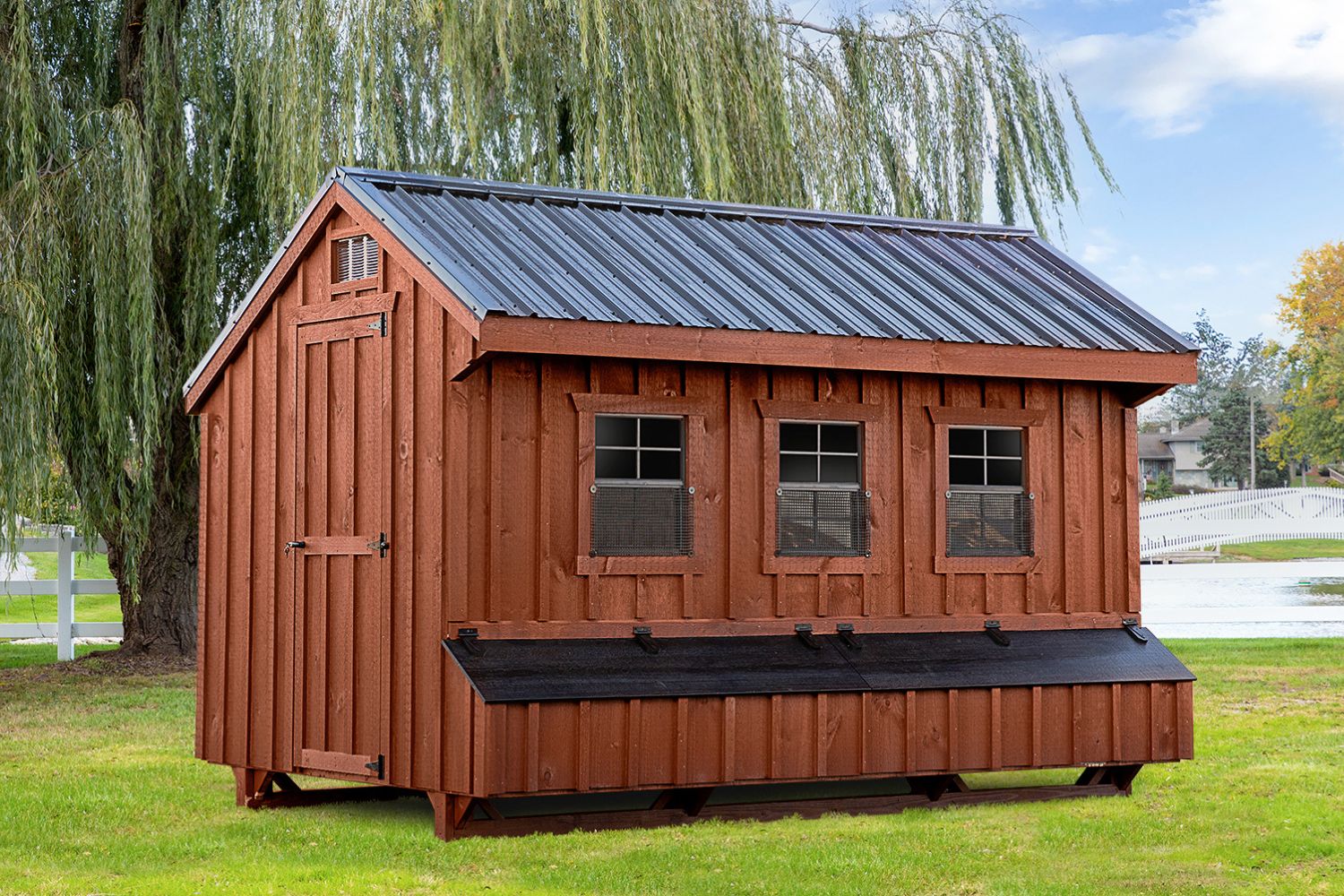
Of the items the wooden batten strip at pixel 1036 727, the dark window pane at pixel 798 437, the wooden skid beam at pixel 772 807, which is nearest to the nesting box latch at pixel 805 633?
the wooden skid beam at pixel 772 807

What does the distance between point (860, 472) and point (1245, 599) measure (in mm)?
24036

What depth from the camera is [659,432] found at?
34.3ft

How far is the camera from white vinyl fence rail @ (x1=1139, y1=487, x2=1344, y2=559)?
54031 mm

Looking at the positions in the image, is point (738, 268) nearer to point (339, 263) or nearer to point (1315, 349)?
point (339, 263)

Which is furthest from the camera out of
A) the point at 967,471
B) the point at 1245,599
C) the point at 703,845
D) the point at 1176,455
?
the point at 1176,455

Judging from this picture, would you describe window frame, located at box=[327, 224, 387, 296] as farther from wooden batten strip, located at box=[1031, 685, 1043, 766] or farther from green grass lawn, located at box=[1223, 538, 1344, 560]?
green grass lawn, located at box=[1223, 538, 1344, 560]

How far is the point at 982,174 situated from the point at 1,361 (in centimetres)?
1097

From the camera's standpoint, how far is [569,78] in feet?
56.6

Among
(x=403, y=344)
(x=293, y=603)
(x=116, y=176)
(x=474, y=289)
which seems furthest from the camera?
(x=116, y=176)

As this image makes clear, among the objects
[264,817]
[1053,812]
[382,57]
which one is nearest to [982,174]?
[382,57]

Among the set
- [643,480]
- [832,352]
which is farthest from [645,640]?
[832,352]

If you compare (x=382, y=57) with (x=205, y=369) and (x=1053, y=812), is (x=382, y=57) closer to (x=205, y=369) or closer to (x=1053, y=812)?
(x=205, y=369)

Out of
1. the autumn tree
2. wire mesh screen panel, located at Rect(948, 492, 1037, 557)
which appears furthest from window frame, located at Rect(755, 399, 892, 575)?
the autumn tree

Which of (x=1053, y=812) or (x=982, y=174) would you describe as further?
(x=982, y=174)
